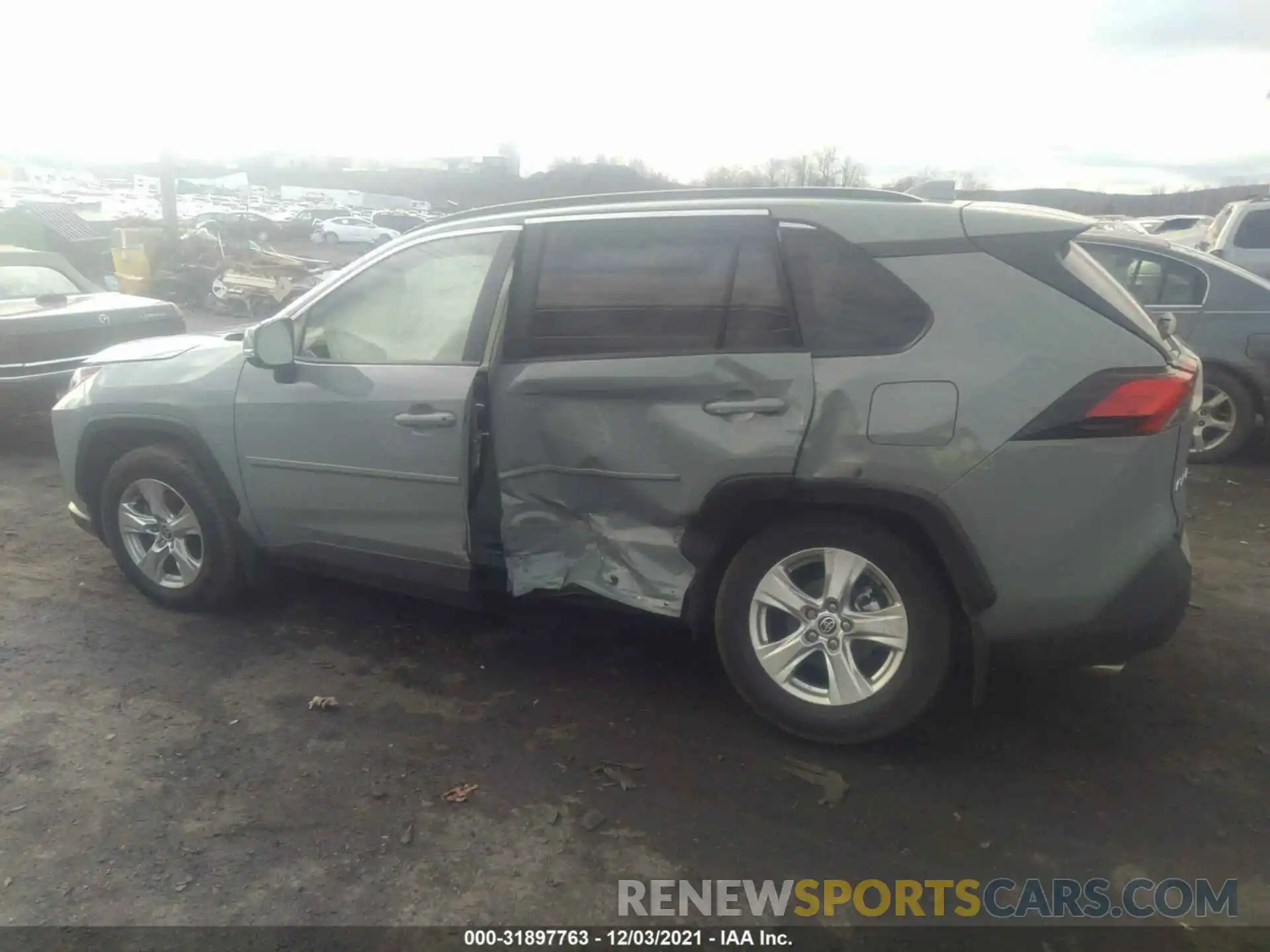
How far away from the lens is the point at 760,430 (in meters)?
3.22

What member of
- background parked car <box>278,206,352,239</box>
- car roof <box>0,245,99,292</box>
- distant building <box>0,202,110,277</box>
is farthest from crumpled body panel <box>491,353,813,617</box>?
background parked car <box>278,206,352,239</box>

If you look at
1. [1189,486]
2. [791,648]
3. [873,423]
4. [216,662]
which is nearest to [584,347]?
[873,423]

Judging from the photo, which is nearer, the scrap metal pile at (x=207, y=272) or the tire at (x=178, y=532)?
the tire at (x=178, y=532)

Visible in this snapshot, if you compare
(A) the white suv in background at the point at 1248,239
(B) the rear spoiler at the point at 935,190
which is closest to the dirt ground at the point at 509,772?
(B) the rear spoiler at the point at 935,190

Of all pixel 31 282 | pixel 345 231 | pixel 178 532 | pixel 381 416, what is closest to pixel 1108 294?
pixel 381 416

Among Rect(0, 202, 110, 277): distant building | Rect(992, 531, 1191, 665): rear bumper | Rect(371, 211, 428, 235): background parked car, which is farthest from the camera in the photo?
Rect(371, 211, 428, 235): background parked car

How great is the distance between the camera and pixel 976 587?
10.0 feet

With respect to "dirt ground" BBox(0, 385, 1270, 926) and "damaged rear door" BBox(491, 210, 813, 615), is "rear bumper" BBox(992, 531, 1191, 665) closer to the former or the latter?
"dirt ground" BBox(0, 385, 1270, 926)

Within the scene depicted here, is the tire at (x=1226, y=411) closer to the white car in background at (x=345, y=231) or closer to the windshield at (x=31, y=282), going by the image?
the windshield at (x=31, y=282)

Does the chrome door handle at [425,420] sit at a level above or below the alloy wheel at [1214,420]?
above

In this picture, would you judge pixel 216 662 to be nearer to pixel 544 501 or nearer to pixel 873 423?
pixel 544 501

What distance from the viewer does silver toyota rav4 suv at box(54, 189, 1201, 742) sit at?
3.00 m

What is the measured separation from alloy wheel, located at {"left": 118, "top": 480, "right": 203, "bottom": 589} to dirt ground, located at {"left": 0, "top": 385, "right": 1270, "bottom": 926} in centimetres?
21

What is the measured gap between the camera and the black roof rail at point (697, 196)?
3.49 m
